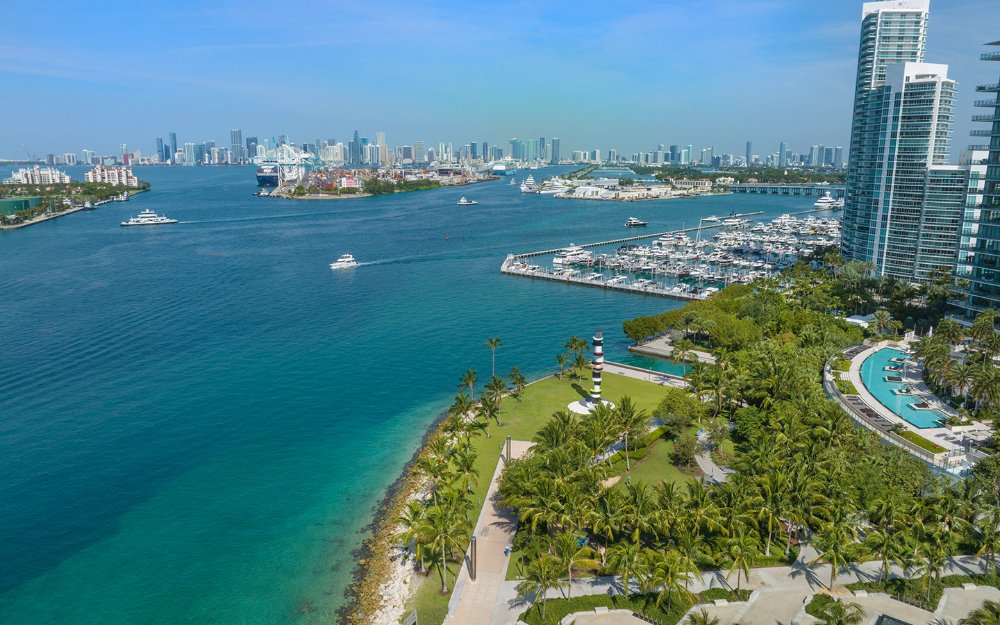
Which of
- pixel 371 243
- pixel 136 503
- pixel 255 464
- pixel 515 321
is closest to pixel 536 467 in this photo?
pixel 255 464

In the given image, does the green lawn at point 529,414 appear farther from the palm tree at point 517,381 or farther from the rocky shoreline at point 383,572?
the rocky shoreline at point 383,572

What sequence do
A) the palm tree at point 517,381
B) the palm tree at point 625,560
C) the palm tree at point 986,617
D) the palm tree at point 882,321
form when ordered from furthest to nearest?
the palm tree at point 882,321 < the palm tree at point 517,381 < the palm tree at point 625,560 < the palm tree at point 986,617

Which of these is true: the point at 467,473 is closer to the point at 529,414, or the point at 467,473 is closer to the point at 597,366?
the point at 529,414

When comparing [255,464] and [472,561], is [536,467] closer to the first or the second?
[472,561]

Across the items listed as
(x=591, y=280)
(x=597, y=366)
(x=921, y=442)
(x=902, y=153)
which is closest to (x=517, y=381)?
(x=597, y=366)

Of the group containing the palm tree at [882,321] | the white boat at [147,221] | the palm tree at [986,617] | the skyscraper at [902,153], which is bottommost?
the palm tree at [986,617]

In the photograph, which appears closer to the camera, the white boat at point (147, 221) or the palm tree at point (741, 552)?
the palm tree at point (741, 552)

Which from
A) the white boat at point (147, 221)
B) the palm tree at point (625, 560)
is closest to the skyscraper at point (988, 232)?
the palm tree at point (625, 560)
